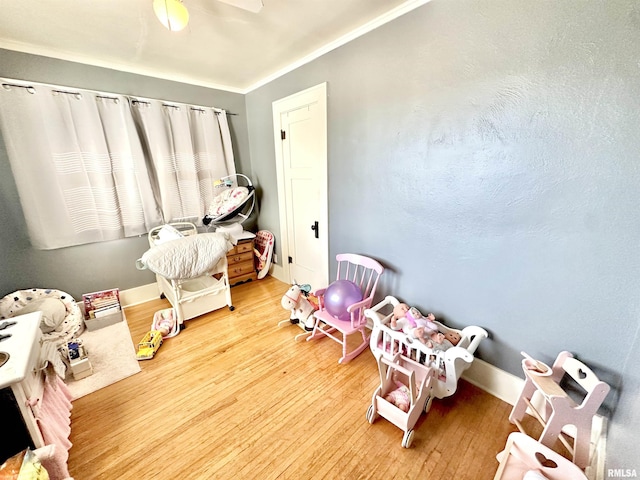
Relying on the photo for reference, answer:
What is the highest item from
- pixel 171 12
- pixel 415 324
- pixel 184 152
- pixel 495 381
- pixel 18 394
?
pixel 171 12

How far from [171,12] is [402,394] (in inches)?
95.6

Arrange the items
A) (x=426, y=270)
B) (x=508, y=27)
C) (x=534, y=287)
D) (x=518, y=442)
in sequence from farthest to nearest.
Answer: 1. (x=426, y=270)
2. (x=534, y=287)
3. (x=508, y=27)
4. (x=518, y=442)

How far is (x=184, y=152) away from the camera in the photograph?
2.88m

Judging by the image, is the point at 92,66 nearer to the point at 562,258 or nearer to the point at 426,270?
the point at 426,270

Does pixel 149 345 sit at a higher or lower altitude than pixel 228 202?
lower

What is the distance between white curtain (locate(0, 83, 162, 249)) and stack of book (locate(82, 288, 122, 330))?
56 centimetres

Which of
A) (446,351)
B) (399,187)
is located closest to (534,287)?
(446,351)

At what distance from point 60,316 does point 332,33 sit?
11.0 ft

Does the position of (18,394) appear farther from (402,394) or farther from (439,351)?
(439,351)

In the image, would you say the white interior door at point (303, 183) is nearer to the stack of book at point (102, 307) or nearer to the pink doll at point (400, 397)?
the pink doll at point (400, 397)

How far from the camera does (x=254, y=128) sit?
10.8 ft

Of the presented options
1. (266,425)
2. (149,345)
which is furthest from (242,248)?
(266,425)

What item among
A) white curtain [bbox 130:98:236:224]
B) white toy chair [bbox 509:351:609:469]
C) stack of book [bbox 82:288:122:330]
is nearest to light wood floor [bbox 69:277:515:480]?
white toy chair [bbox 509:351:609:469]

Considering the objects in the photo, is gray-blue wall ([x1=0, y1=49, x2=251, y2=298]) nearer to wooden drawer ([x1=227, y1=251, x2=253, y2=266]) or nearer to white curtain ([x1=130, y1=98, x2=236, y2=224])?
white curtain ([x1=130, y1=98, x2=236, y2=224])
